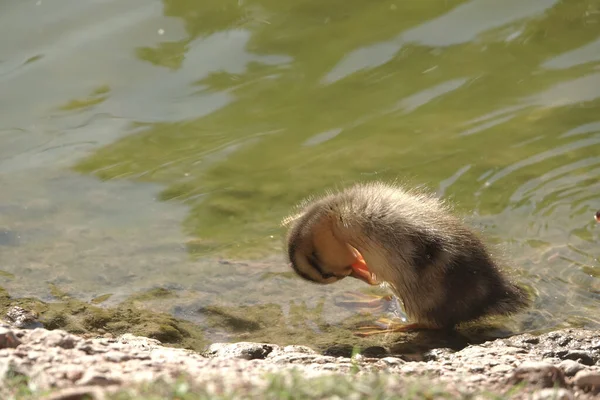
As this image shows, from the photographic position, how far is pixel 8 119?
30.5ft

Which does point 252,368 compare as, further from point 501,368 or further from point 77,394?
point 501,368

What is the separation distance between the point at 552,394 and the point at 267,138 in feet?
17.5

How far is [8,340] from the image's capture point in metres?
4.56

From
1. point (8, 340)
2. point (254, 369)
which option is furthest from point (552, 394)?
point (8, 340)

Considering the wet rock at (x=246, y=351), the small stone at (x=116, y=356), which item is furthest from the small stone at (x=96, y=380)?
the wet rock at (x=246, y=351)

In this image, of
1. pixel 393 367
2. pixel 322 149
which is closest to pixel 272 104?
pixel 322 149

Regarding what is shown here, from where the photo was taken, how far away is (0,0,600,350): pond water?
23.0 feet

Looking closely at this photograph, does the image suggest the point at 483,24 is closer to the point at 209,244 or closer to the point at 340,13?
the point at 340,13

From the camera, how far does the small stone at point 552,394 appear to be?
3.94 metres

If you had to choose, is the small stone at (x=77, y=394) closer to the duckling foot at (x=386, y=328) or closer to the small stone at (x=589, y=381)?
the small stone at (x=589, y=381)

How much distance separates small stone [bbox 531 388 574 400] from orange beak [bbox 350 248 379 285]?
8.93ft

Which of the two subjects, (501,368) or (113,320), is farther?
(113,320)

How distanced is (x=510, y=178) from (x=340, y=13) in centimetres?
327

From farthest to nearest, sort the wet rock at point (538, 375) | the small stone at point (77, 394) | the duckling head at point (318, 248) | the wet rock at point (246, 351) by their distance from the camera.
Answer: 1. the duckling head at point (318, 248)
2. the wet rock at point (246, 351)
3. the wet rock at point (538, 375)
4. the small stone at point (77, 394)
